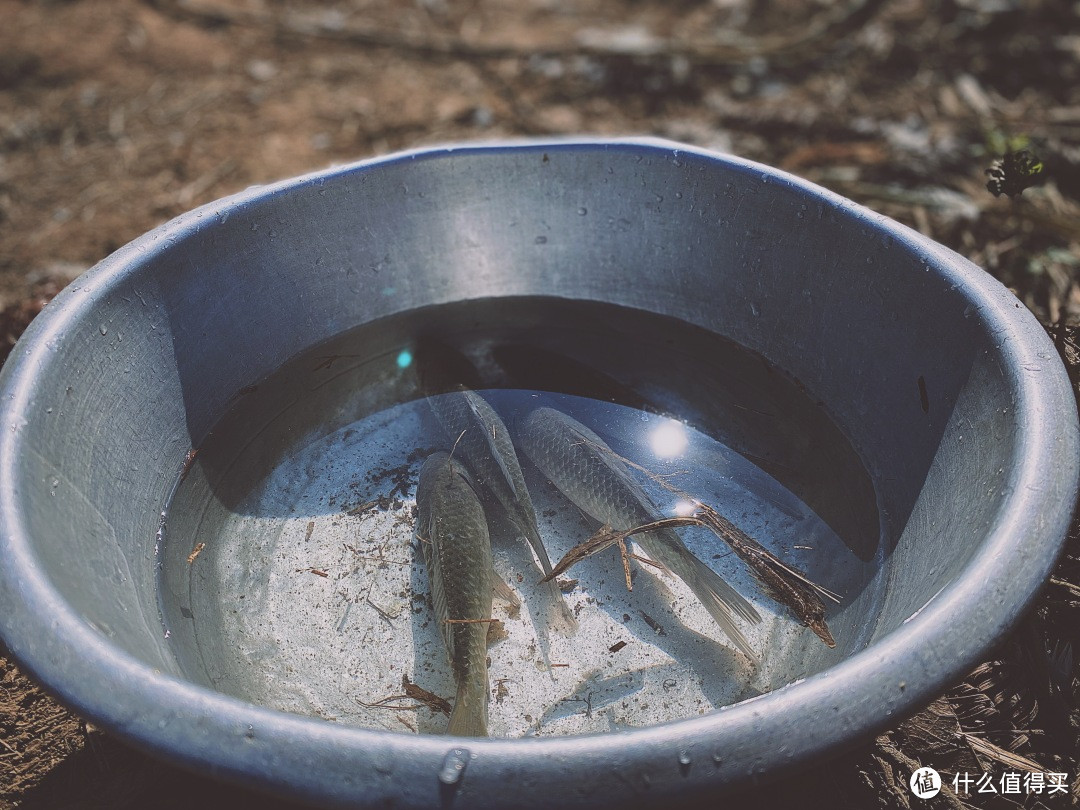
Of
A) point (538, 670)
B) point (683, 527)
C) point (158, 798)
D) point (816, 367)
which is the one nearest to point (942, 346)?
point (816, 367)

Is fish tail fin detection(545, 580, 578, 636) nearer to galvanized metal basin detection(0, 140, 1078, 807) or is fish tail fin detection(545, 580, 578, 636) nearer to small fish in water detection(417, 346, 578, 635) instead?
small fish in water detection(417, 346, 578, 635)

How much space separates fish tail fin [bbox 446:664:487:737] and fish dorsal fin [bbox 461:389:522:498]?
0.51 meters

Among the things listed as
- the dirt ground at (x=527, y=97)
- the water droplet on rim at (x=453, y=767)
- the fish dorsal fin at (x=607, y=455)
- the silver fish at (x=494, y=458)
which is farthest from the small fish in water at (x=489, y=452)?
the dirt ground at (x=527, y=97)

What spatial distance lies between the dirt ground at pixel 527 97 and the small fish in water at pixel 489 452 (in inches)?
56.9

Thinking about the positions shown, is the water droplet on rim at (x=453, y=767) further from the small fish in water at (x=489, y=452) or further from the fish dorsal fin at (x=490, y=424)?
the fish dorsal fin at (x=490, y=424)

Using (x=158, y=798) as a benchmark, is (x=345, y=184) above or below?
above

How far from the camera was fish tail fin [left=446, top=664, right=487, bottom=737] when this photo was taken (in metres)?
1.51

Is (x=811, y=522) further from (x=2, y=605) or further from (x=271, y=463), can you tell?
(x=2, y=605)

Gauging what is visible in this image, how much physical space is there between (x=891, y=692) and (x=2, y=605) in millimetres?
1063

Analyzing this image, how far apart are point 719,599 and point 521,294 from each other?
1.01 metres

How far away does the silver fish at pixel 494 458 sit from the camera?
183cm

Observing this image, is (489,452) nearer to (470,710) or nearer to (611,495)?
(611,495)

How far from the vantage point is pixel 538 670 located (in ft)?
5.52

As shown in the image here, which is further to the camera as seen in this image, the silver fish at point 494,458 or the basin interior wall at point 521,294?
the silver fish at point 494,458
